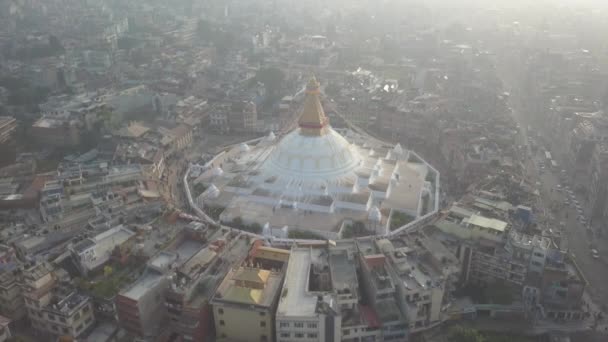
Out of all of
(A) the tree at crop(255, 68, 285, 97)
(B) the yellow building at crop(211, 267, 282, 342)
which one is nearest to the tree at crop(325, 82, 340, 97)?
(A) the tree at crop(255, 68, 285, 97)

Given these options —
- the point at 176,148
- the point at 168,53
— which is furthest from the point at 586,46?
the point at 176,148

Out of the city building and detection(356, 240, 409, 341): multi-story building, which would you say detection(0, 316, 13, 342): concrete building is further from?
detection(356, 240, 409, 341): multi-story building

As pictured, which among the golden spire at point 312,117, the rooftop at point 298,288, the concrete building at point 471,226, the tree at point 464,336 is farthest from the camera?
the golden spire at point 312,117

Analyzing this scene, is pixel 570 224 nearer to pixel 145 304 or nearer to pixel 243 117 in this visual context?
pixel 145 304

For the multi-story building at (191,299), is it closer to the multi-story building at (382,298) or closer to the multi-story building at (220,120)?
the multi-story building at (382,298)

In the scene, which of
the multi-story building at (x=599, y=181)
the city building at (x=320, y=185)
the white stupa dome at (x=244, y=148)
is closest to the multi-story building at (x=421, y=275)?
the city building at (x=320, y=185)
